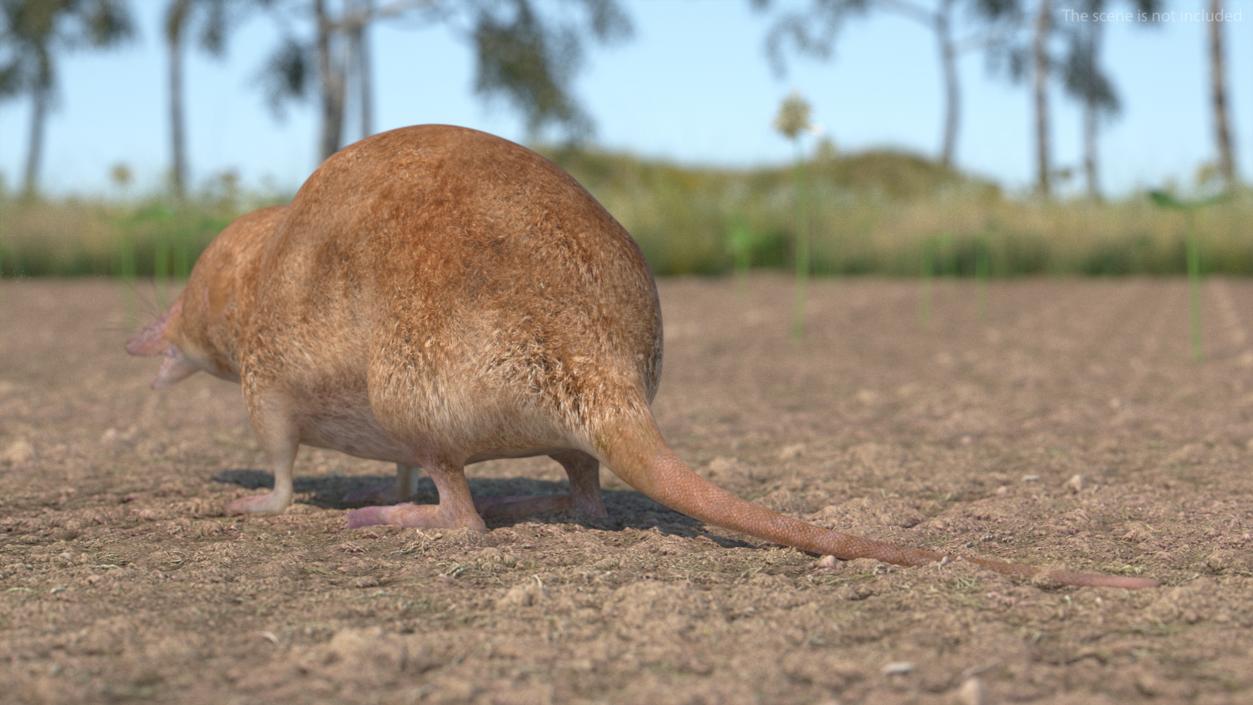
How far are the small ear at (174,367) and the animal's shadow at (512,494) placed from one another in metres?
0.45

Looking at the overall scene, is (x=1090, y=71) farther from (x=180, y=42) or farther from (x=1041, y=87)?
(x=180, y=42)

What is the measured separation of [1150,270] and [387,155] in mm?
15700

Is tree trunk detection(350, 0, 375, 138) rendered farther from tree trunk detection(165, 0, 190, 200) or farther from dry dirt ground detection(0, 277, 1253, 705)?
dry dirt ground detection(0, 277, 1253, 705)

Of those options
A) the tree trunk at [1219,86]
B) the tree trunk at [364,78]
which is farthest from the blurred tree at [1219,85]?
the tree trunk at [364,78]

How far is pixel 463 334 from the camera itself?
2.89 meters

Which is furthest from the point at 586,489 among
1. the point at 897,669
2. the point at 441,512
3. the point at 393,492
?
→ the point at 897,669

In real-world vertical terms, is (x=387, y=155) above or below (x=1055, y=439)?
above

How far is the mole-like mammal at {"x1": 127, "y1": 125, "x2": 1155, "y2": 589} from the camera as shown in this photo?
287 centimetres

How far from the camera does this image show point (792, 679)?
2.14 metres

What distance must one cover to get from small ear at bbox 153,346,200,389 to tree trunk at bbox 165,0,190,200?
21193mm

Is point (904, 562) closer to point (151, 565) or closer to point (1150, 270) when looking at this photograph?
point (151, 565)

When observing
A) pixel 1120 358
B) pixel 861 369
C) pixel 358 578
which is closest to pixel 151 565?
pixel 358 578

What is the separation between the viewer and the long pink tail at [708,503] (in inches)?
110

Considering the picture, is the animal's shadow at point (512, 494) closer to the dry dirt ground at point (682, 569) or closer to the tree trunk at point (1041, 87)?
the dry dirt ground at point (682, 569)
